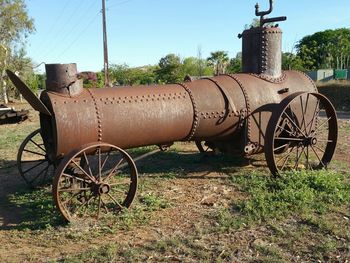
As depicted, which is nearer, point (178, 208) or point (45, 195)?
point (178, 208)

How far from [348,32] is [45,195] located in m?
69.8

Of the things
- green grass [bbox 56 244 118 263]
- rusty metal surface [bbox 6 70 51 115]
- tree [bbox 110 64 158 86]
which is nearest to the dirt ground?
green grass [bbox 56 244 118 263]

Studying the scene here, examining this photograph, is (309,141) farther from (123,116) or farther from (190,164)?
(123,116)

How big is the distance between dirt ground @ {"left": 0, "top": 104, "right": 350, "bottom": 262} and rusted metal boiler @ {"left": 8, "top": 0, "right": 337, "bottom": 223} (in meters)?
0.36

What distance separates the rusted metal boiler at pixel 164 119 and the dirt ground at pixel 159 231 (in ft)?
1.19

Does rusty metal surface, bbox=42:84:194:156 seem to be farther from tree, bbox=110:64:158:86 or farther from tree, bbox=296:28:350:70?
tree, bbox=110:64:158:86

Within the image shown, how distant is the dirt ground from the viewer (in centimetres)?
463

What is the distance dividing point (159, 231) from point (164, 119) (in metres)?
1.90

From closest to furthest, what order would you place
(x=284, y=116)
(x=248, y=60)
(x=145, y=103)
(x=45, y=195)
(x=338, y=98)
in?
(x=145, y=103)
(x=45, y=195)
(x=284, y=116)
(x=248, y=60)
(x=338, y=98)

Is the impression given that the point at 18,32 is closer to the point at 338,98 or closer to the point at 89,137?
the point at 338,98

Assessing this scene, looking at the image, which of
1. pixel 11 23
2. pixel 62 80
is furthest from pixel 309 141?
pixel 11 23

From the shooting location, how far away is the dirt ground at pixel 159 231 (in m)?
4.63

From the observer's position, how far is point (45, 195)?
687 cm

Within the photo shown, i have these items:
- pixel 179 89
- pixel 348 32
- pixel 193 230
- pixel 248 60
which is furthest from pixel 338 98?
pixel 348 32
